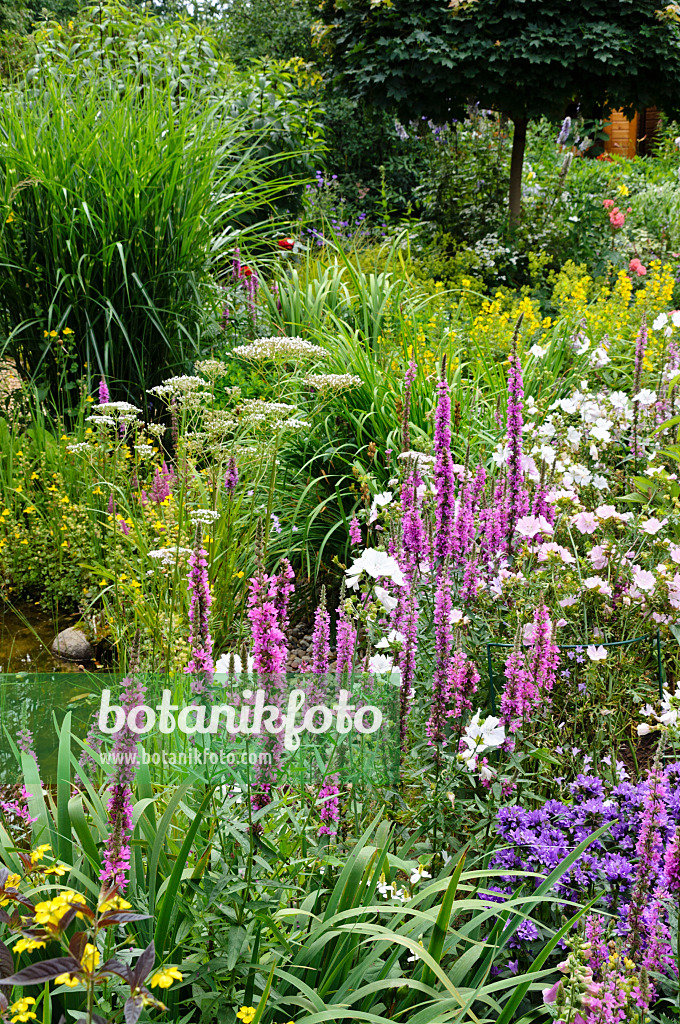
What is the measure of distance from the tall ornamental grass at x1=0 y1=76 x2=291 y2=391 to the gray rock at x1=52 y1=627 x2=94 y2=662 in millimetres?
1584

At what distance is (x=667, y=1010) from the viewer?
1.68 metres

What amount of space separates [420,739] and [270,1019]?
84 centimetres

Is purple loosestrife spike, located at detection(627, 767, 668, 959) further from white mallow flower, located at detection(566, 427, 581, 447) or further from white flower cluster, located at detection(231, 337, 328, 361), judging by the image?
white flower cluster, located at detection(231, 337, 328, 361)

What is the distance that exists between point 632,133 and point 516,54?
1187cm

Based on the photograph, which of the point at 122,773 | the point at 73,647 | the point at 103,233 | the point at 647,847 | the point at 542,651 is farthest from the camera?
the point at 103,233

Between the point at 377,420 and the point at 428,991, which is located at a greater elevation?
the point at 377,420

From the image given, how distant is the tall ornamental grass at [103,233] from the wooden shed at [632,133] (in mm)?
15574

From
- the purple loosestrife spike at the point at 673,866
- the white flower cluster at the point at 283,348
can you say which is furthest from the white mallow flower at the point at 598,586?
the white flower cluster at the point at 283,348

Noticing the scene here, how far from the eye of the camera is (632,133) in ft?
60.2

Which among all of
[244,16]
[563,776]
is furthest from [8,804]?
[244,16]

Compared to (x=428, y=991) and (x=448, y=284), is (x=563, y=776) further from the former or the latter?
(x=448, y=284)

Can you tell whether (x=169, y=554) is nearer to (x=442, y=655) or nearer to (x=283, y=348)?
(x=442, y=655)

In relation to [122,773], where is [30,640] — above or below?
below

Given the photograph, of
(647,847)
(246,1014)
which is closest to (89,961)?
(246,1014)
